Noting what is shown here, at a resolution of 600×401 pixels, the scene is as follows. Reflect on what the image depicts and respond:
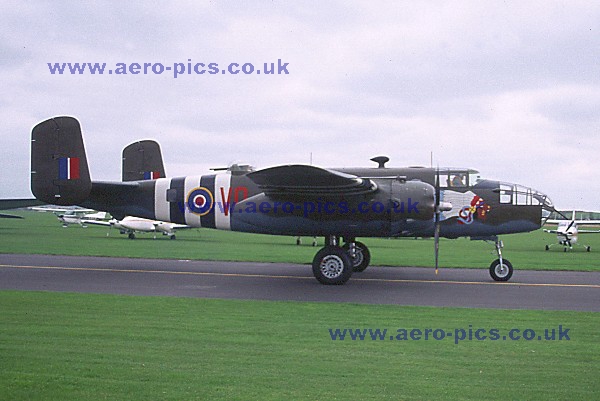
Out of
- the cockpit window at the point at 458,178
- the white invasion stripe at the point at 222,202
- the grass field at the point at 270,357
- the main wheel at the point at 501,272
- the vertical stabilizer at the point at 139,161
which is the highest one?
the vertical stabilizer at the point at 139,161

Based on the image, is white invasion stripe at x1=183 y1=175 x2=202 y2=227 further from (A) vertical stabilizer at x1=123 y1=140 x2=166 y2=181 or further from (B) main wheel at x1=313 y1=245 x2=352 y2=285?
(A) vertical stabilizer at x1=123 y1=140 x2=166 y2=181

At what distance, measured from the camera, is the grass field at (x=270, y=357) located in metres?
6.04

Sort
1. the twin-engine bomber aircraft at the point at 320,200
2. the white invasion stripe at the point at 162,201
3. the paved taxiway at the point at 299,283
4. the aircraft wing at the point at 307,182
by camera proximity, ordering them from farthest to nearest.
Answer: the white invasion stripe at the point at 162,201, the twin-engine bomber aircraft at the point at 320,200, the aircraft wing at the point at 307,182, the paved taxiway at the point at 299,283

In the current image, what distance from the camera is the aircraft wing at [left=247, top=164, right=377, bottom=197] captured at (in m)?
14.3

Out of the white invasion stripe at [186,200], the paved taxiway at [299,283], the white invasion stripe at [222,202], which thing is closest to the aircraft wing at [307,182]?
the white invasion stripe at [222,202]

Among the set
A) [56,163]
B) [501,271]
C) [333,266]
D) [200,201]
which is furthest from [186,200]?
[501,271]

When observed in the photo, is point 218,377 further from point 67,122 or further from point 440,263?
point 440,263

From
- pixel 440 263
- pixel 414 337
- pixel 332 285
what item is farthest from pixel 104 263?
pixel 414 337

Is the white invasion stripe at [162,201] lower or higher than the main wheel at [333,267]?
higher

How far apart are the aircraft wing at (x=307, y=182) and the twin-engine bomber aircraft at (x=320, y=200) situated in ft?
0.09

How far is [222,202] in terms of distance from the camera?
17969 mm

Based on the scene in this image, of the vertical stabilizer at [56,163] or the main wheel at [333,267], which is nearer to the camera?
the main wheel at [333,267]

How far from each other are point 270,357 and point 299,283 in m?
8.58

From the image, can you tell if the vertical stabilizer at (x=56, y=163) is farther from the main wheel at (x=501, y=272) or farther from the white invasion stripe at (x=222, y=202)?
the main wheel at (x=501, y=272)
